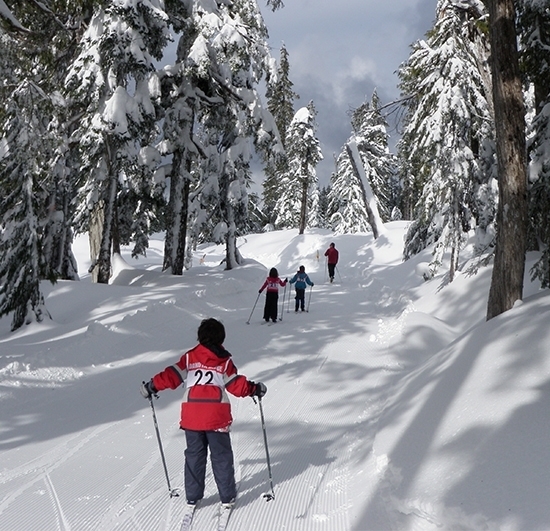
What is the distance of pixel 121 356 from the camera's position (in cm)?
957

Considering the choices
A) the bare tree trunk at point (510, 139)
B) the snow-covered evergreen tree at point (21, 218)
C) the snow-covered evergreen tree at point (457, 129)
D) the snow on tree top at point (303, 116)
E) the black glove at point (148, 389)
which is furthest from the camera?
the snow on tree top at point (303, 116)

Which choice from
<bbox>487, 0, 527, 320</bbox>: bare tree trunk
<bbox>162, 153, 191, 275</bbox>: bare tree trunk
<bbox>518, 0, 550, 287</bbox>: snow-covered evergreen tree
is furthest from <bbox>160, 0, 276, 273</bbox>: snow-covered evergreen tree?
<bbox>487, 0, 527, 320</bbox>: bare tree trunk

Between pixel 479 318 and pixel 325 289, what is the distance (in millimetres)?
Result: 10993

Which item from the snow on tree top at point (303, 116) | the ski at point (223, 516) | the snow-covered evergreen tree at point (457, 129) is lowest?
the ski at point (223, 516)

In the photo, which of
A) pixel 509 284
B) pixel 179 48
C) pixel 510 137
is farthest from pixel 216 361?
pixel 179 48

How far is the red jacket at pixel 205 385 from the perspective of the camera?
415 cm

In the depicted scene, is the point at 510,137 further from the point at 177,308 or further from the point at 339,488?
the point at 177,308

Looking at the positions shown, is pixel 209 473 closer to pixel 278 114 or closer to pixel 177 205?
pixel 177 205

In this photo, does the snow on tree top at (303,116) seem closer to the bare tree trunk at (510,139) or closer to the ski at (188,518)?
the bare tree trunk at (510,139)

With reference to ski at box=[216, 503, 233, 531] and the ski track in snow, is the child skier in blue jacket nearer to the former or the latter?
the ski track in snow

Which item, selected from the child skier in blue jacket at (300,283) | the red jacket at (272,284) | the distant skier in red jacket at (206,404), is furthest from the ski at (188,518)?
the child skier in blue jacket at (300,283)

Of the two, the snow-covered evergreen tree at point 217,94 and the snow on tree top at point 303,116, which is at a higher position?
the snow on tree top at point 303,116

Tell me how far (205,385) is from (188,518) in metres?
1.12

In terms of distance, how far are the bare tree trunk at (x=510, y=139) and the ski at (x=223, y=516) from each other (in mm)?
5185
